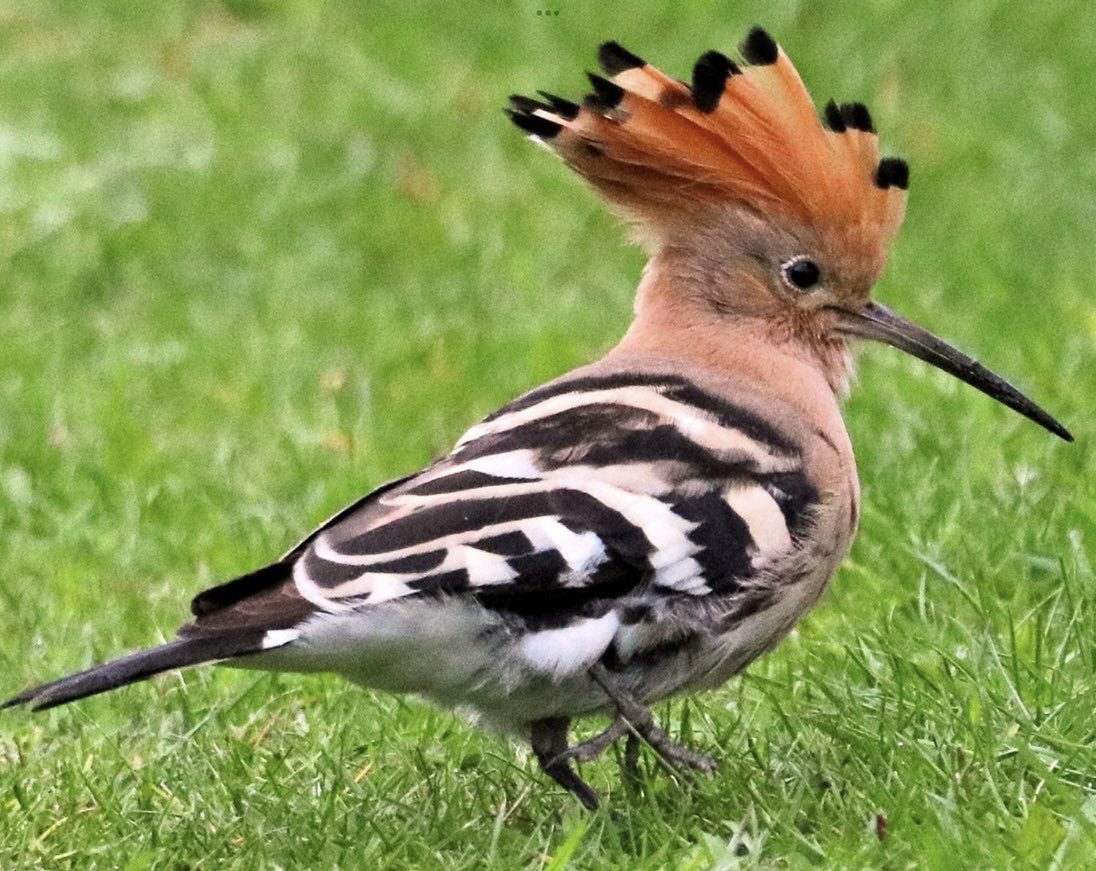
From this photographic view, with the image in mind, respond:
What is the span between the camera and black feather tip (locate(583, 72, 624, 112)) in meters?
3.26

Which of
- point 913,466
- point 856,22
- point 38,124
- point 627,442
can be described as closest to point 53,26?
point 38,124

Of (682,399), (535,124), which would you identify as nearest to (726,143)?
(535,124)

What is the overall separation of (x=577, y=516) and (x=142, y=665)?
543 millimetres

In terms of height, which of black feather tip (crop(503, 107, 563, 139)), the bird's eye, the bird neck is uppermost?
black feather tip (crop(503, 107, 563, 139))

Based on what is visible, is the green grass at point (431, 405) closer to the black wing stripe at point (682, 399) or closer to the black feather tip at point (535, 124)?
the black wing stripe at point (682, 399)

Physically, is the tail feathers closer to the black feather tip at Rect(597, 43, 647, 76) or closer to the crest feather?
the crest feather

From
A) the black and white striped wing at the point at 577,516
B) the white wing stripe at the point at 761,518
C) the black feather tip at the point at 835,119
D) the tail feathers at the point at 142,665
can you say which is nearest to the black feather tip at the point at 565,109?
the black feather tip at the point at 835,119

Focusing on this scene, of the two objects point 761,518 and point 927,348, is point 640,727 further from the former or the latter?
point 927,348

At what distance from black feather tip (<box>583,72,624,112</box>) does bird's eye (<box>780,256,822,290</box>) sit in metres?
0.35

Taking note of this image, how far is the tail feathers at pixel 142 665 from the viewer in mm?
2600

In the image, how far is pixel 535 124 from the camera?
10.8ft

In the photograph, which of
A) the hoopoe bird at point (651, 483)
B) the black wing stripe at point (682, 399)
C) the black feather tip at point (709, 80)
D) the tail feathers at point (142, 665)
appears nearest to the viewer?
the tail feathers at point (142, 665)

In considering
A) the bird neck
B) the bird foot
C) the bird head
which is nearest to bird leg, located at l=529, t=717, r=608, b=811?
the bird foot

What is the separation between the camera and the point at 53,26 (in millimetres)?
7805
